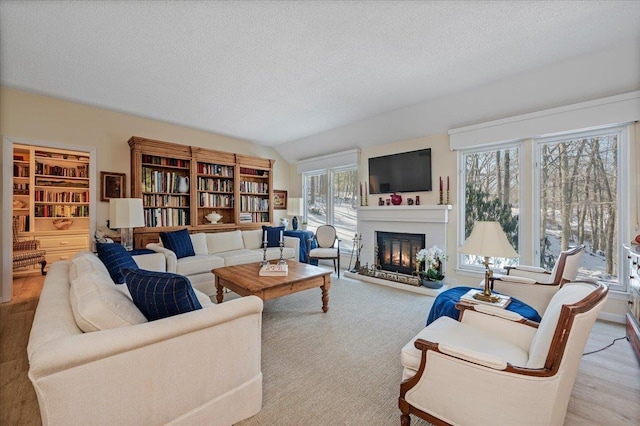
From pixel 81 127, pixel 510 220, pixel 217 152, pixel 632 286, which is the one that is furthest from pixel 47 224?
pixel 632 286

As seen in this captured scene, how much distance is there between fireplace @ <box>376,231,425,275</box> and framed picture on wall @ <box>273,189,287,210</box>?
258cm

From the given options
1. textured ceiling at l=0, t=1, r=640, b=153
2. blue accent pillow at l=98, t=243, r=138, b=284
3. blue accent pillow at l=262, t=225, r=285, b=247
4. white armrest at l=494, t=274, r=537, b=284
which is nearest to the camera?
textured ceiling at l=0, t=1, r=640, b=153

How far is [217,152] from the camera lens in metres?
5.11

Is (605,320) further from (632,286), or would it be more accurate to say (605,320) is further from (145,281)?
(145,281)

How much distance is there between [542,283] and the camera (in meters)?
2.48

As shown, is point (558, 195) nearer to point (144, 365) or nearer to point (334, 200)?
point (334, 200)

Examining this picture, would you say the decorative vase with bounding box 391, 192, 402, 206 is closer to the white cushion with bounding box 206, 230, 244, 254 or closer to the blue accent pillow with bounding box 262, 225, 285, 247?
the blue accent pillow with bounding box 262, 225, 285, 247

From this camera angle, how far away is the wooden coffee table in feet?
8.87

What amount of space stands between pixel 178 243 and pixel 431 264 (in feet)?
12.2

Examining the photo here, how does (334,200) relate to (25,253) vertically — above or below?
above

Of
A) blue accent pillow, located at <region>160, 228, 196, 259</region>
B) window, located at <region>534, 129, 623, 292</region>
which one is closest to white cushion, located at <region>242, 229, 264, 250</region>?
blue accent pillow, located at <region>160, 228, 196, 259</region>

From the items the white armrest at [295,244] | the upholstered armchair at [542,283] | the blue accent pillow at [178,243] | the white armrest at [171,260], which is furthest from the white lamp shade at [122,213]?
the upholstered armchair at [542,283]

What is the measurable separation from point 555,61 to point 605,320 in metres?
2.79

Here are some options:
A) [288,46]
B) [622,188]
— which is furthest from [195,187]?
[622,188]
